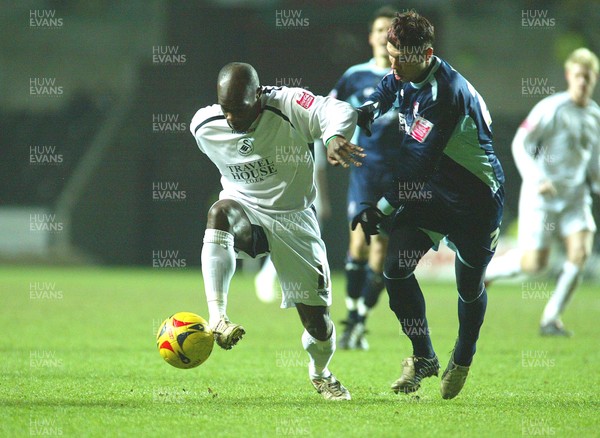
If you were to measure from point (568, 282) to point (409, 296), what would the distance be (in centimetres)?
427

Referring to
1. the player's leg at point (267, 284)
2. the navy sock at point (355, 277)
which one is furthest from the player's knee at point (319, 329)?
the player's leg at point (267, 284)

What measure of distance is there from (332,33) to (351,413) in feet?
47.5

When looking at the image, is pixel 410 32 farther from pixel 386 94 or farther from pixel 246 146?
pixel 246 146

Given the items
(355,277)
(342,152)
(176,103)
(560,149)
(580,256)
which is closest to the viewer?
(342,152)

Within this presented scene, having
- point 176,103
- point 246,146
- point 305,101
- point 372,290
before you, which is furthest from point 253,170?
point 176,103

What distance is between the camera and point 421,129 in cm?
514

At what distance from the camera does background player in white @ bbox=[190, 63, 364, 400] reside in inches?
202

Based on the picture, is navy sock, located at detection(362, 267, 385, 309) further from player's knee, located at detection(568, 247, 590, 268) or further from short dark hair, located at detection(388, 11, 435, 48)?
short dark hair, located at detection(388, 11, 435, 48)

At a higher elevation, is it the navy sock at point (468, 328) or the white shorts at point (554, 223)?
the navy sock at point (468, 328)

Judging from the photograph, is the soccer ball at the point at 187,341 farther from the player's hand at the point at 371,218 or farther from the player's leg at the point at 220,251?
the player's hand at the point at 371,218

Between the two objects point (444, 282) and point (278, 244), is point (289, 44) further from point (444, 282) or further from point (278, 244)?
point (278, 244)

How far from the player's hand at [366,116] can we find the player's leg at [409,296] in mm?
610

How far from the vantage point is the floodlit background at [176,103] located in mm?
18641

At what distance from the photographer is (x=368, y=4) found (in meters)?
19.2
